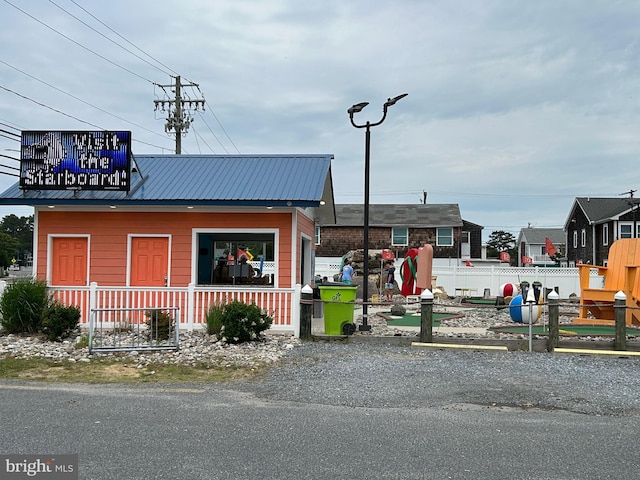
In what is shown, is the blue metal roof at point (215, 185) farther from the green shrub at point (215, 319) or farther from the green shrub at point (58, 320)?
the green shrub at point (58, 320)

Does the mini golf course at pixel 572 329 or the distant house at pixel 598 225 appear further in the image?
the distant house at pixel 598 225

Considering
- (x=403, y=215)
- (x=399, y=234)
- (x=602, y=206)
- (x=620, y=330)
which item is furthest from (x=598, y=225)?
(x=620, y=330)

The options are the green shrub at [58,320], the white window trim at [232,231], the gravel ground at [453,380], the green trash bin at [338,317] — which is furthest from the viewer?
the white window trim at [232,231]

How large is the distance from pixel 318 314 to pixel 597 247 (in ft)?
113

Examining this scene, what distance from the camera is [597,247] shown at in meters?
42.9

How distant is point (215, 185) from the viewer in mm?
13008

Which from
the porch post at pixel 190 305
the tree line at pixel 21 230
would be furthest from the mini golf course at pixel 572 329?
the tree line at pixel 21 230

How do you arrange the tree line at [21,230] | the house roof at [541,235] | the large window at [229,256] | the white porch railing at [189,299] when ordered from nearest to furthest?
the white porch railing at [189,299] < the large window at [229,256] < the house roof at [541,235] < the tree line at [21,230]

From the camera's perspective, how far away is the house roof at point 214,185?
12.3m

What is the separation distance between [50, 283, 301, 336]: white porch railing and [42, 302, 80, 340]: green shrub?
2.83 feet

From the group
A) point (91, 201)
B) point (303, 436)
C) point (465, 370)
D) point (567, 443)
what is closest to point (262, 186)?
point (91, 201)

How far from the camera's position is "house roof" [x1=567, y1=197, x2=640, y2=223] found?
41125 millimetres

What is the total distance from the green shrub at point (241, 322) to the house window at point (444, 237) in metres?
31.1

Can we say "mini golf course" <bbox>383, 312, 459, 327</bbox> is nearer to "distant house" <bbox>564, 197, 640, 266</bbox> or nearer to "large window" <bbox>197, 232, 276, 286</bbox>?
"large window" <bbox>197, 232, 276, 286</bbox>
